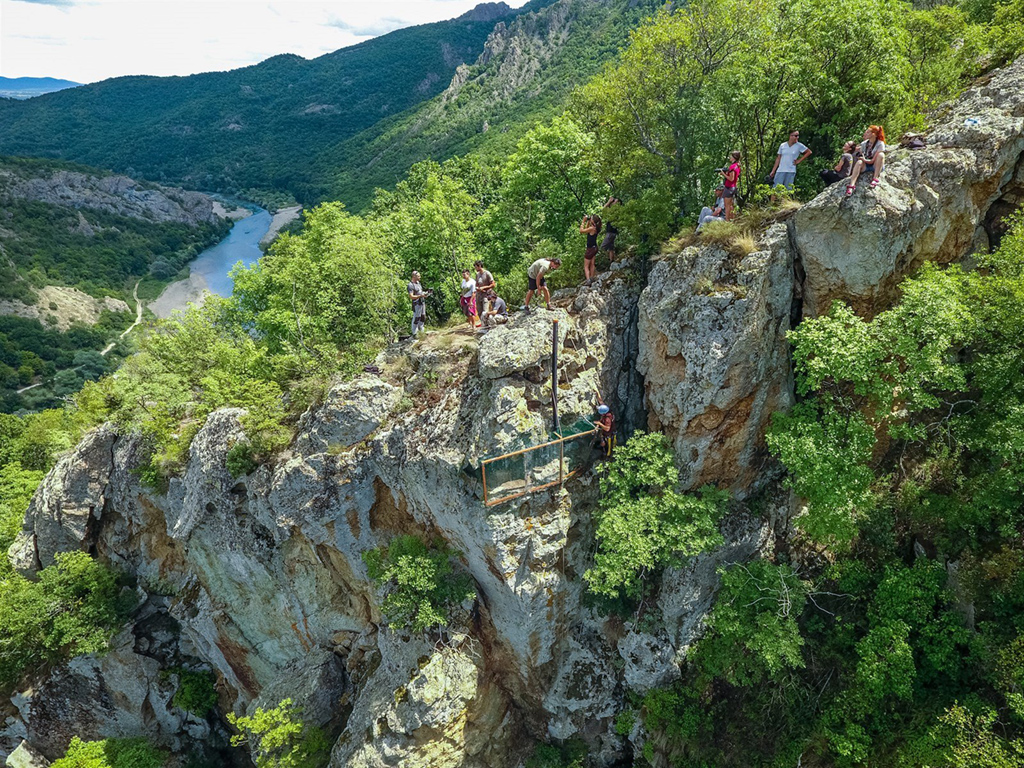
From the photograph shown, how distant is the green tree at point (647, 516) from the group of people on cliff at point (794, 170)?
22.1ft

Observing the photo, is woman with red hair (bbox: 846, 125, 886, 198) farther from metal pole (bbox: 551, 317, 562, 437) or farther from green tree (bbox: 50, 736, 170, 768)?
green tree (bbox: 50, 736, 170, 768)

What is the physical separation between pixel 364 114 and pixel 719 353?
182m

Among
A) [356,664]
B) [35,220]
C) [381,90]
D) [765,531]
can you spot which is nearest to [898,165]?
[765,531]

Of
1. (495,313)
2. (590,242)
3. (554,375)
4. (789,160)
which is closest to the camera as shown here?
(789,160)

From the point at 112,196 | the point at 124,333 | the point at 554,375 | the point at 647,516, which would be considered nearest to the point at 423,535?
the point at 554,375

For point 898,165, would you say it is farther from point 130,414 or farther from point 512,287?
point 130,414

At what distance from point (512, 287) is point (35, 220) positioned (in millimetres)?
138642

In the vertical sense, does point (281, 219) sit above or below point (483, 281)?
above

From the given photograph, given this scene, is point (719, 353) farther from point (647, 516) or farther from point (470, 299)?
point (470, 299)

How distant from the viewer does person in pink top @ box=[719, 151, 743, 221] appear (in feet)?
45.4

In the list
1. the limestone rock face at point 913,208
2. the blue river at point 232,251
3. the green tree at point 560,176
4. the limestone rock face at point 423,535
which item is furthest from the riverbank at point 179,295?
the limestone rock face at point 913,208

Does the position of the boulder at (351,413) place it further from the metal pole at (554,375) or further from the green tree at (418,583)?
the metal pole at (554,375)

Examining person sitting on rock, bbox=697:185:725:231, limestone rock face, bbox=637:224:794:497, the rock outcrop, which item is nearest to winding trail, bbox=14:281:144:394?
the rock outcrop

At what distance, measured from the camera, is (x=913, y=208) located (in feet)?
38.6
